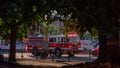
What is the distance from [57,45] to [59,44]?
0.95ft

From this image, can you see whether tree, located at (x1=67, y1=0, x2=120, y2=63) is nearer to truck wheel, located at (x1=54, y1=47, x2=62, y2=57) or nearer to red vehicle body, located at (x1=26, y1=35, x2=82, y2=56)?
red vehicle body, located at (x1=26, y1=35, x2=82, y2=56)

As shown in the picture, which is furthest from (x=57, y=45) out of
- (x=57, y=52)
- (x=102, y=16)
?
(x=102, y=16)

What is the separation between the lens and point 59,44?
4409 centimetres

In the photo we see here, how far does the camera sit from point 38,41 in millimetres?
46750

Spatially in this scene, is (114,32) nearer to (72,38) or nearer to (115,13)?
(115,13)

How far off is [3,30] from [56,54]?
12.5 m

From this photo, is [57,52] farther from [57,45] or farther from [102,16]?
[102,16]

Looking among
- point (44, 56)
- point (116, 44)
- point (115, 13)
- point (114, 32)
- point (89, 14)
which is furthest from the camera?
point (44, 56)

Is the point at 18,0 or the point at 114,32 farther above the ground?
the point at 18,0

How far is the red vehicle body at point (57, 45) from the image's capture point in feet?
139

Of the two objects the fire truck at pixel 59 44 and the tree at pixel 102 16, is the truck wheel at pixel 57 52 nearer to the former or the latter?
the fire truck at pixel 59 44

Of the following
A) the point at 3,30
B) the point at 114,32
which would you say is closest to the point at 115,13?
the point at 114,32

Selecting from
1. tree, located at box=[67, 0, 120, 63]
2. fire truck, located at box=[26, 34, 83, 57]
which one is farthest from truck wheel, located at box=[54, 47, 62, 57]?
tree, located at box=[67, 0, 120, 63]

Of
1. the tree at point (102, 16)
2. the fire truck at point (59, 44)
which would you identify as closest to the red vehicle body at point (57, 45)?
the fire truck at point (59, 44)
